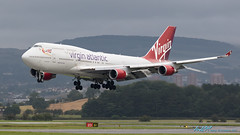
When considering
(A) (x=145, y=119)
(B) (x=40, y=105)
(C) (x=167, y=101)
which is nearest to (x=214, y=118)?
(C) (x=167, y=101)

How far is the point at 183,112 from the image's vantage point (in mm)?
128375

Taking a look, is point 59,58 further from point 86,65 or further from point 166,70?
point 166,70

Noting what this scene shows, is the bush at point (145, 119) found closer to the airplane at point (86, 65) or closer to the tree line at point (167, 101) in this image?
the tree line at point (167, 101)

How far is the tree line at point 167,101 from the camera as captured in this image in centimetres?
12250

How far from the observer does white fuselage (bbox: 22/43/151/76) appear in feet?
249

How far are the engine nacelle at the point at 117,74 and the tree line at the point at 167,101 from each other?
149ft

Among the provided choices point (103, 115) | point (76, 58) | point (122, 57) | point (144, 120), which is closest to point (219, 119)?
point (144, 120)

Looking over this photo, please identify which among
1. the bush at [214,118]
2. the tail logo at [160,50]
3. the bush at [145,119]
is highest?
the tail logo at [160,50]

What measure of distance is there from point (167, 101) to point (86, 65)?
51533 millimetres

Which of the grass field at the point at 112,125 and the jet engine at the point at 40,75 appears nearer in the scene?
the jet engine at the point at 40,75

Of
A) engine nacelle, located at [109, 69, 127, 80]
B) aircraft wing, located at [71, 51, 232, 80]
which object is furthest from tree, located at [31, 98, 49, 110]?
engine nacelle, located at [109, 69, 127, 80]

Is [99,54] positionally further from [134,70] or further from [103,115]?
[103,115]

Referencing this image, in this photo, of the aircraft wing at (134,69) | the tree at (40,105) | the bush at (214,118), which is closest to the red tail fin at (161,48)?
the aircraft wing at (134,69)

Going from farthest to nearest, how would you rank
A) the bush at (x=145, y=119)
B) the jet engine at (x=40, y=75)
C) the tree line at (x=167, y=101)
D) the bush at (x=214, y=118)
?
the bush at (x=145, y=119), the tree line at (x=167, y=101), the bush at (x=214, y=118), the jet engine at (x=40, y=75)
